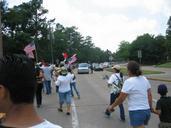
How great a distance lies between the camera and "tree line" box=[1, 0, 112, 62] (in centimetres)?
7620

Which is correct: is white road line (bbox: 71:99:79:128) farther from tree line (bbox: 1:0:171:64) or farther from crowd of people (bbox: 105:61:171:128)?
tree line (bbox: 1:0:171:64)

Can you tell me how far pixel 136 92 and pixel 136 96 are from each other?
0.20 ft

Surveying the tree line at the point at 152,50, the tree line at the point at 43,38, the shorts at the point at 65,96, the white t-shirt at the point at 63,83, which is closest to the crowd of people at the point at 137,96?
the white t-shirt at the point at 63,83

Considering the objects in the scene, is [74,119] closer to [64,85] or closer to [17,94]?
[64,85]

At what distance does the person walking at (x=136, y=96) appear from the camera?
767cm

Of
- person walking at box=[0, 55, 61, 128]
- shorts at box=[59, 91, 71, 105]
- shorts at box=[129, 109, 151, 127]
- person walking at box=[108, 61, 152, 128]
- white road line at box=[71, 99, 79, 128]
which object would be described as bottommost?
white road line at box=[71, 99, 79, 128]

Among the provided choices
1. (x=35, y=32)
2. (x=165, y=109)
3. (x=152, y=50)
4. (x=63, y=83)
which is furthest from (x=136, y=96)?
(x=152, y=50)

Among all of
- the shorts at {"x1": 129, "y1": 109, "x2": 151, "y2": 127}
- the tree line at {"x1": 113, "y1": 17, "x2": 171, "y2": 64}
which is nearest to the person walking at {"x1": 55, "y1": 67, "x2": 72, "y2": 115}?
the shorts at {"x1": 129, "y1": 109, "x2": 151, "y2": 127}

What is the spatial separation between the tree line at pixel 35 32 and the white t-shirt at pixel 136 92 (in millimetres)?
24907

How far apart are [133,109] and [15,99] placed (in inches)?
211

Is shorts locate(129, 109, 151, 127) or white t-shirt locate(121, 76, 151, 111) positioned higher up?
white t-shirt locate(121, 76, 151, 111)

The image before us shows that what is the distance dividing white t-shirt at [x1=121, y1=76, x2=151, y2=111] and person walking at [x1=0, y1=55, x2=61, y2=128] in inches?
206

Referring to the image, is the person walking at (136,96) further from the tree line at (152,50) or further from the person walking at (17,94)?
the tree line at (152,50)

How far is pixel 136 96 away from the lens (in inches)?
305
